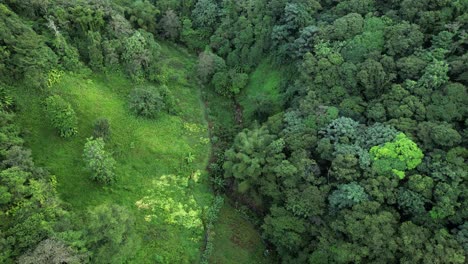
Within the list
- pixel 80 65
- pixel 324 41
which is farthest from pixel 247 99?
pixel 80 65

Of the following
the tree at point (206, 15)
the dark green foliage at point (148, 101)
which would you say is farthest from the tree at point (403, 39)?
the tree at point (206, 15)

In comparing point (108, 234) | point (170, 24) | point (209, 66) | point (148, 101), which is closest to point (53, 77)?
point (148, 101)

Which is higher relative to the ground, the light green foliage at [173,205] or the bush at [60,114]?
the bush at [60,114]

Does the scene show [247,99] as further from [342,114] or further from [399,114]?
[399,114]

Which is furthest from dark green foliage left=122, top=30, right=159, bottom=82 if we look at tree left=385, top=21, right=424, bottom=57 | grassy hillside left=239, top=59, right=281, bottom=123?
tree left=385, top=21, right=424, bottom=57

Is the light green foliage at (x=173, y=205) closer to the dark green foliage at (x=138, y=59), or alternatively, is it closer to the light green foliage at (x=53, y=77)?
the dark green foliage at (x=138, y=59)

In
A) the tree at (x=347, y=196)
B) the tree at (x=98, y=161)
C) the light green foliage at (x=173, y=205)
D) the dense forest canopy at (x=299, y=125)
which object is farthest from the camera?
the light green foliage at (x=173, y=205)

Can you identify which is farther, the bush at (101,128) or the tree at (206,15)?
the tree at (206,15)

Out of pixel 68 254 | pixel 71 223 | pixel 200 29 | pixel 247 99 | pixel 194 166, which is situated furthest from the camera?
pixel 200 29
